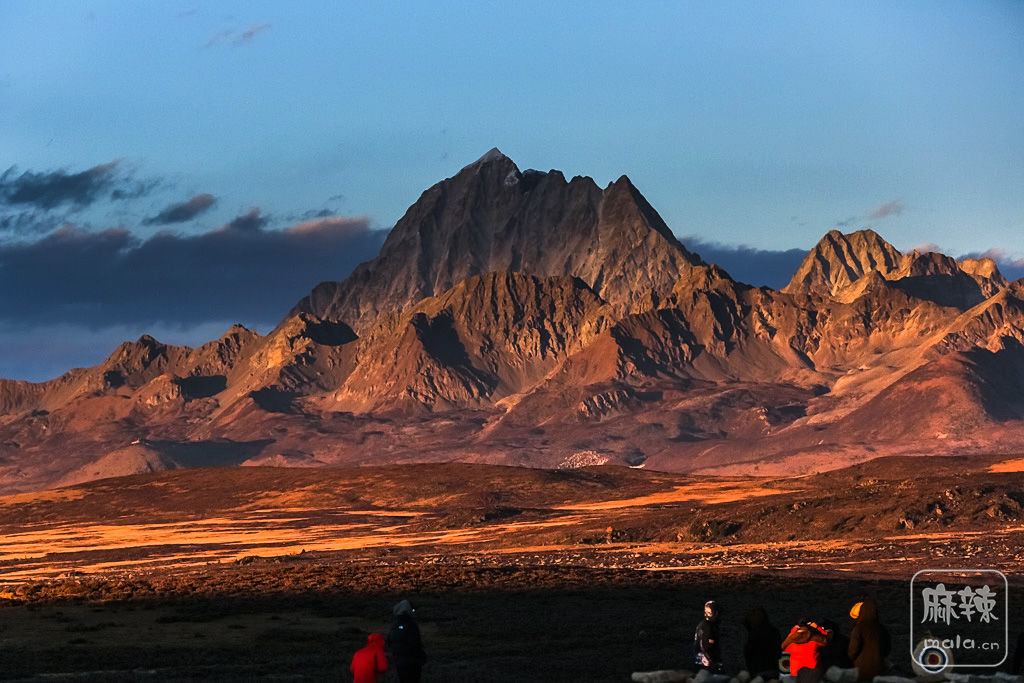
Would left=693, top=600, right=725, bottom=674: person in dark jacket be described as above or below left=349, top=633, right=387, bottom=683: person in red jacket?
below

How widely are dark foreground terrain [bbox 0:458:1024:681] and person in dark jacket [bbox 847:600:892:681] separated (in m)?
10.8

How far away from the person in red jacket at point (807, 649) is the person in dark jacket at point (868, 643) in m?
0.72

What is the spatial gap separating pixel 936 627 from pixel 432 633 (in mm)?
19685

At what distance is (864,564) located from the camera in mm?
95625

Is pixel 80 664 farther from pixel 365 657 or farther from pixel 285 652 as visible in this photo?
pixel 365 657

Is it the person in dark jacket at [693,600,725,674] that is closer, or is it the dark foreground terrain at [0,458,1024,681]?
the person in dark jacket at [693,600,725,674]

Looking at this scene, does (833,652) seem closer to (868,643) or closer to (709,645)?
(868,643)

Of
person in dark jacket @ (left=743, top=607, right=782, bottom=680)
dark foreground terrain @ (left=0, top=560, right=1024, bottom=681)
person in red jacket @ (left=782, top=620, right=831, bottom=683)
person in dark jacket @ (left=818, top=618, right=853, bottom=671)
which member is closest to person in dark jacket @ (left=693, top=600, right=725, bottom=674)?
person in dark jacket @ (left=743, top=607, right=782, bottom=680)

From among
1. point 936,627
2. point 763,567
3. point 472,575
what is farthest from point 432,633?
point 763,567

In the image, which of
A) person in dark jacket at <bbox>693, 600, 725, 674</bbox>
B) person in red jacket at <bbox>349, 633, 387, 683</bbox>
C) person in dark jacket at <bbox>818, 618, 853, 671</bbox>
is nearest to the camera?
person in red jacket at <bbox>349, 633, 387, 683</bbox>

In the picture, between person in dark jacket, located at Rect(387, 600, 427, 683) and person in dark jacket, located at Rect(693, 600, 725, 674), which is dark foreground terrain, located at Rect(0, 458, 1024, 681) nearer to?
person in dark jacket, located at Rect(693, 600, 725, 674)

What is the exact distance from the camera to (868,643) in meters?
31.3

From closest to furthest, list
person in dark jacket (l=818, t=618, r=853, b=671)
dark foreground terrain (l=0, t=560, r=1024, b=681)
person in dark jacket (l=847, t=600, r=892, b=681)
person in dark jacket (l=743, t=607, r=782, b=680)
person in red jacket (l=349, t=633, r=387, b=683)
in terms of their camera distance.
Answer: person in red jacket (l=349, t=633, r=387, b=683)
person in dark jacket (l=847, t=600, r=892, b=681)
person in dark jacket (l=818, t=618, r=853, b=671)
person in dark jacket (l=743, t=607, r=782, b=680)
dark foreground terrain (l=0, t=560, r=1024, b=681)

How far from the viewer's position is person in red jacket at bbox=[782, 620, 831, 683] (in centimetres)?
3128
